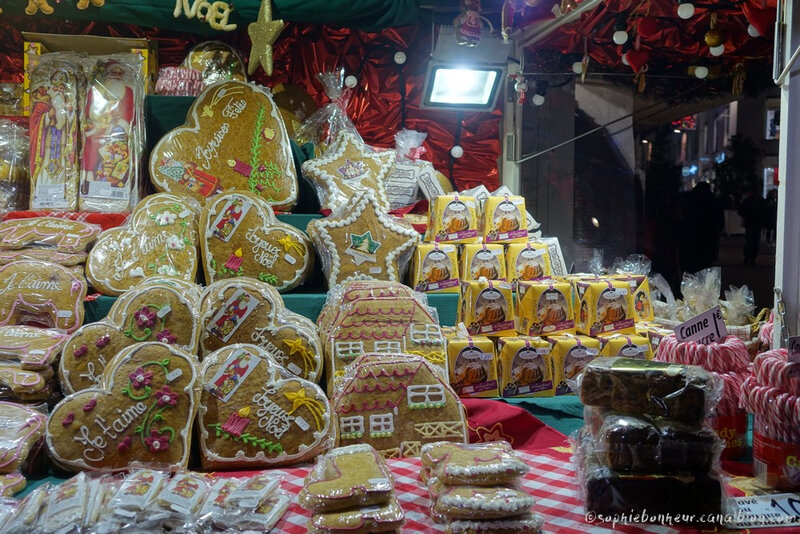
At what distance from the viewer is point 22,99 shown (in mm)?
3963

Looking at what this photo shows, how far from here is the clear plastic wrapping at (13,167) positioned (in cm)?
335

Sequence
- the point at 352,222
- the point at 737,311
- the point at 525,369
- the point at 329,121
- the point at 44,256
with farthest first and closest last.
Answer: the point at 329,121 → the point at 737,311 → the point at 525,369 → the point at 352,222 → the point at 44,256

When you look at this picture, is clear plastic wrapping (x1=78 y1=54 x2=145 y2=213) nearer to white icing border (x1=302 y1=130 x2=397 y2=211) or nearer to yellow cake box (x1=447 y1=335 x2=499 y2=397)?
white icing border (x1=302 y1=130 x2=397 y2=211)

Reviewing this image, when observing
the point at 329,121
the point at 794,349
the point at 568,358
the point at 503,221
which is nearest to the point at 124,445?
the point at 794,349

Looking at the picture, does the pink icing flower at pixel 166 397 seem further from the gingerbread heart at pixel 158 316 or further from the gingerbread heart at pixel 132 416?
the gingerbread heart at pixel 158 316

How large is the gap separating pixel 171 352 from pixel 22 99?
2.95 meters

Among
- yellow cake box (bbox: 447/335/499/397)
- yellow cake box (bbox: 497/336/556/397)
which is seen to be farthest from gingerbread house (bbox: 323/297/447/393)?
yellow cake box (bbox: 497/336/556/397)

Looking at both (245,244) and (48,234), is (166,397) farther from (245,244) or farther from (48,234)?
(48,234)

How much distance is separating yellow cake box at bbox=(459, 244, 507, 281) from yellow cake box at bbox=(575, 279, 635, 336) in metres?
0.43

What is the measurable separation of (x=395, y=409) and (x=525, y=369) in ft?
4.13

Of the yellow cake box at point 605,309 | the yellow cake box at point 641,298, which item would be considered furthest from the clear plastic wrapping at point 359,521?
the yellow cake box at point 641,298

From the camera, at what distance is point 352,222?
2.93m

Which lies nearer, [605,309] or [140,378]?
[140,378]

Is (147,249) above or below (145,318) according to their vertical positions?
above
